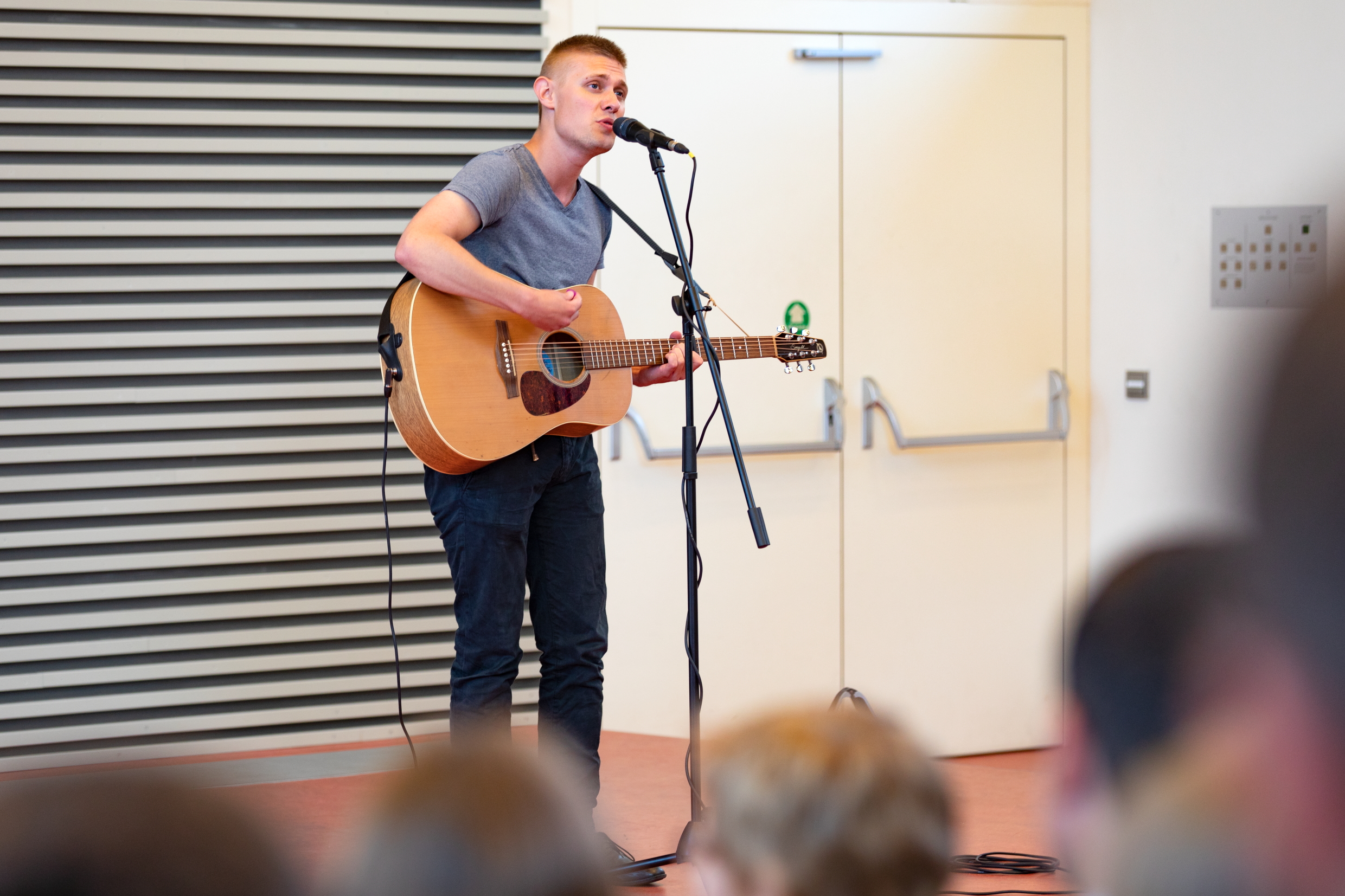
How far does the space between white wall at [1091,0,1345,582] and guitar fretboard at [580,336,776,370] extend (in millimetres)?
1016

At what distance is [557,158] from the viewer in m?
2.61

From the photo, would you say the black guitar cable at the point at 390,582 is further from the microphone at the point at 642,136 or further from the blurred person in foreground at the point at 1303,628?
the blurred person in foreground at the point at 1303,628

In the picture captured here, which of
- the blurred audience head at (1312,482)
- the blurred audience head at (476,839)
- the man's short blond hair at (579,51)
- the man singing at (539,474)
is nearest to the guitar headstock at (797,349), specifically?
the man singing at (539,474)

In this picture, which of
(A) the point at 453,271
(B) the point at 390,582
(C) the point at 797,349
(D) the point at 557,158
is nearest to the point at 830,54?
(C) the point at 797,349

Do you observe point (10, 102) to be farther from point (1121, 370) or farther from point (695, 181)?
point (1121, 370)

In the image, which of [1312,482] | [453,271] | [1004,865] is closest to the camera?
[1312,482]

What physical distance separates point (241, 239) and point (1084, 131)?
8.67 feet

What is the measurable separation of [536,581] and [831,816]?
1.93m

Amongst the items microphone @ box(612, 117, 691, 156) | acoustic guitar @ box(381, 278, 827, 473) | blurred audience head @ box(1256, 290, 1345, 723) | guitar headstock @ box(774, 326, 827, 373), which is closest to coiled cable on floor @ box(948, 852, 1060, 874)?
guitar headstock @ box(774, 326, 827, 373)

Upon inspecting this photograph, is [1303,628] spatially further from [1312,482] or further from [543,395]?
[543,395]

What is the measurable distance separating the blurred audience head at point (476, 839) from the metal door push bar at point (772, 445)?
2.82 m

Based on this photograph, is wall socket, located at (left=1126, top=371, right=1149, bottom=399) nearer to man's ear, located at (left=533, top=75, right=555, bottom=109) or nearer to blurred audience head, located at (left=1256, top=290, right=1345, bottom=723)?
man's ear, located at (left=533, top=75, right=555, bottom=109)

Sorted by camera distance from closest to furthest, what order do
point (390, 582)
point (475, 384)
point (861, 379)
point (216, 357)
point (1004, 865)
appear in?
point (475, 384), point (1004, 865), point (390, 582), point (216, 357), point (861, 379)

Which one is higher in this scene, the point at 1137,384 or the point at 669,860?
the point at 1137,384
